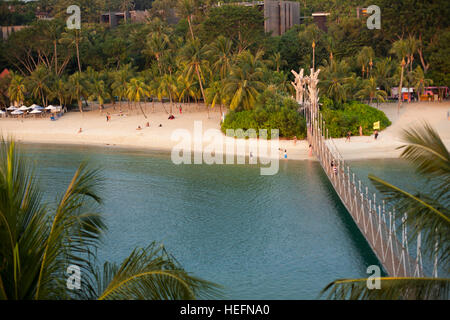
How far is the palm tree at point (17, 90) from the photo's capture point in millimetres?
49312

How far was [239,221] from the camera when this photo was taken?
867 inches

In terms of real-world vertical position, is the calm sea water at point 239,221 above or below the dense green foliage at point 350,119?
below

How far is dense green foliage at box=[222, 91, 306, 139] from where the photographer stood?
3545 cm

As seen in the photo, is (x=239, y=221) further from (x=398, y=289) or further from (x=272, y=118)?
(x=398, y=289)

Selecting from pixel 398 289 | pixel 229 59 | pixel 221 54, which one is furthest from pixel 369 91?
pixel 398 289

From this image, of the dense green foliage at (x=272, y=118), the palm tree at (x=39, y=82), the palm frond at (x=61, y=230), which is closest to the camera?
the palm frond at (x=61, y=230)

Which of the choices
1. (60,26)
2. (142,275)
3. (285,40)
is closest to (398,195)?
(142,275)

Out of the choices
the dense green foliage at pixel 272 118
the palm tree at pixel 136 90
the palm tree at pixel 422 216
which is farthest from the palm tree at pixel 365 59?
the palm tree at pixel 422 216

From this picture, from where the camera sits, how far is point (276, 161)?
1259 inches

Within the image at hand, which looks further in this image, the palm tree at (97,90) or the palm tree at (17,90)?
the palm tree at (17,90)

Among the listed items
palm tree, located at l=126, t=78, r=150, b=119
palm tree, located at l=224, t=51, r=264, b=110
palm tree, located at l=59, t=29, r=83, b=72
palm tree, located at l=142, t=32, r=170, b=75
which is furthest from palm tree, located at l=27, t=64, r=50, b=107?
palm tree, located at l=224, t=51, r=264, b=110

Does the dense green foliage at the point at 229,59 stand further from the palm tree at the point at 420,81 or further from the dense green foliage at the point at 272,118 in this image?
the dense green foliage at the point at 272,118

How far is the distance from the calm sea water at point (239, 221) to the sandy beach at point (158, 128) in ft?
8.82
